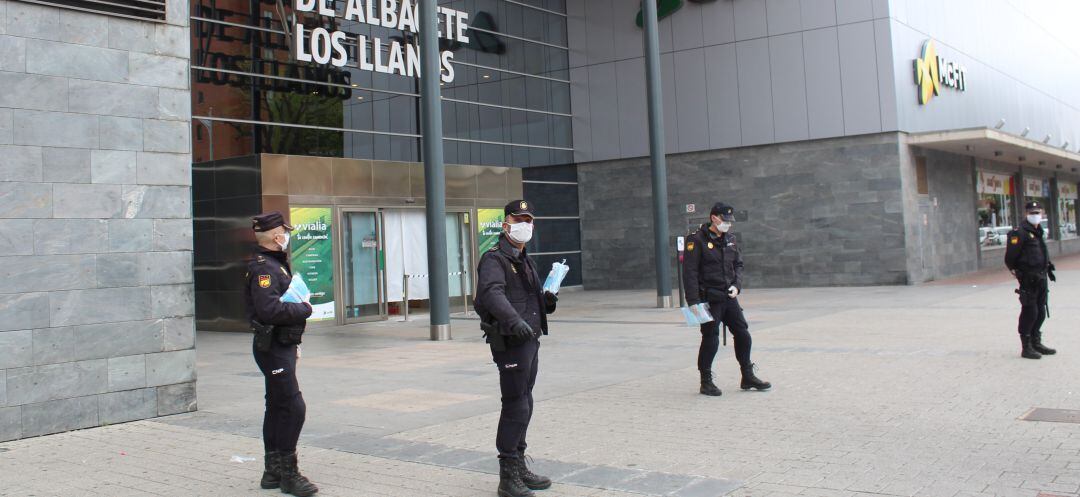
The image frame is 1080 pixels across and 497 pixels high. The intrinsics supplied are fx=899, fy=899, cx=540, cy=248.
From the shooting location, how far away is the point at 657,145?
65.5ft

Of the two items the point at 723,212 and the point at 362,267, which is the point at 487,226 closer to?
the point at 362,267

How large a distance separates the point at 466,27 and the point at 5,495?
19639 mm

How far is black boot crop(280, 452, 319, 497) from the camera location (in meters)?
5.52

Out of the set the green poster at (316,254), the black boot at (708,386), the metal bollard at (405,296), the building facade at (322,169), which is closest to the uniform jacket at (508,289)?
the black boot at (708,386)

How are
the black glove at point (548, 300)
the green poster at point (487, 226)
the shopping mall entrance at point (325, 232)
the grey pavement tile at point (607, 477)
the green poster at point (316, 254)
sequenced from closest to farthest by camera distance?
1. the grey pavement tile at point (607, 477)
2. the black glove at point (548, 300)
3. the shopping mall entrance at point (325, 232)
4. the green poster at point (316, 254)
5. the green poster at point (487, 226)

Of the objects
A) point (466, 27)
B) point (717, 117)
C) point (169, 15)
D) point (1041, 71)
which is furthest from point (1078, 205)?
point (169, 15)

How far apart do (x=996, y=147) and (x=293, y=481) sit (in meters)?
26.5

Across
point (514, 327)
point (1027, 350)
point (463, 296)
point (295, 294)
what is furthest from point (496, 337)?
point (463, 296)

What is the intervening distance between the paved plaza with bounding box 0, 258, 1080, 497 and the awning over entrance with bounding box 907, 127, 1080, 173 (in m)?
11.8

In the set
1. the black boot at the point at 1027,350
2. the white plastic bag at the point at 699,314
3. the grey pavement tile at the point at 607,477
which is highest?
the white plastic bag at the point at 699,314

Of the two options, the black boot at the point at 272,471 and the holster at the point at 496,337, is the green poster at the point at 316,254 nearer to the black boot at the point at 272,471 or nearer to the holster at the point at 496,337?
the black boot at the point at 272,471

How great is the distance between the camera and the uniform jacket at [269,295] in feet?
18.3

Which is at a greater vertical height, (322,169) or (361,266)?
(322,169)

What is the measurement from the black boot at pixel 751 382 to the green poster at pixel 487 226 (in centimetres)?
1306
